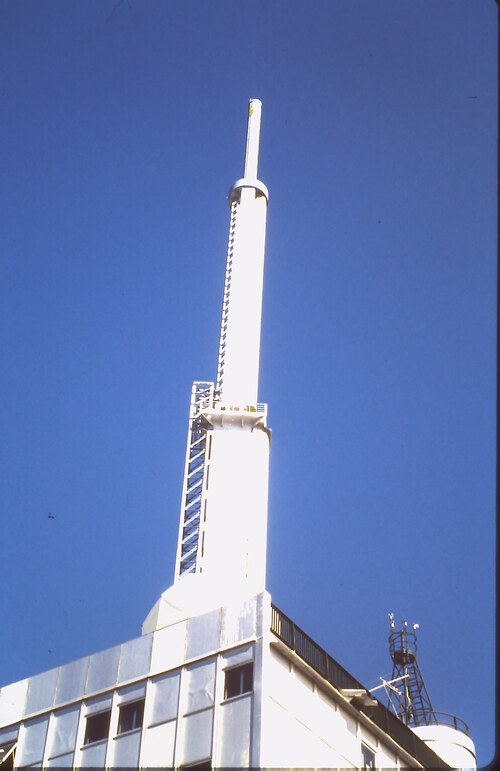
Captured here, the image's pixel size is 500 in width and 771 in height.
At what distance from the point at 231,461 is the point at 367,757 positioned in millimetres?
23451

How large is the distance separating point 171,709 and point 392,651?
3272 centimetres

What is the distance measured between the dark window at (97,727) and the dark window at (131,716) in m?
0.73

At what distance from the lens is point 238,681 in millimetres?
45406

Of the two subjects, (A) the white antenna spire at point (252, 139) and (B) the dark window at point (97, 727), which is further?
(A) the white antenna spire at point (252, 139)

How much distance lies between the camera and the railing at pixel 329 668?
46938 millimetres

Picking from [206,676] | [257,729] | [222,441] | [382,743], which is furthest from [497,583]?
[222,441]

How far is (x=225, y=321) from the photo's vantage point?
3007 inches

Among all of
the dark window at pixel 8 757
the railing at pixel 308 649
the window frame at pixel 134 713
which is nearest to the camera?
the railing at pixel 308 649

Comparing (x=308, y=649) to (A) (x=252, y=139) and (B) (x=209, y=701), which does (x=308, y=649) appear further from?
(A) (x=252, y=139)

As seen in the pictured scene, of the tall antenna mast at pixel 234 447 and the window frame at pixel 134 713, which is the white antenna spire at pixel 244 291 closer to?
the tall antenna mast at pixel 234 447

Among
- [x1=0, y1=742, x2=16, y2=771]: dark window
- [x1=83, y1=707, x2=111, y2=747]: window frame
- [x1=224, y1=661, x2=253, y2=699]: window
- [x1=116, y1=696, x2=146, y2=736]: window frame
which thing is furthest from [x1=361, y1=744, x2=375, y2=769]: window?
[x1=0, y1=742, x2=16, y2=771]: dark window

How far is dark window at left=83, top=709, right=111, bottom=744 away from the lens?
49312mm

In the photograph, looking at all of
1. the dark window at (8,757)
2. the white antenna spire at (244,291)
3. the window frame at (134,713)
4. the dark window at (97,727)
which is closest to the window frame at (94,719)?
the dark window at (97,727)

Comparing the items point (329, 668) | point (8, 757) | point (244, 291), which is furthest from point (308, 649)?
point (244, 291)
